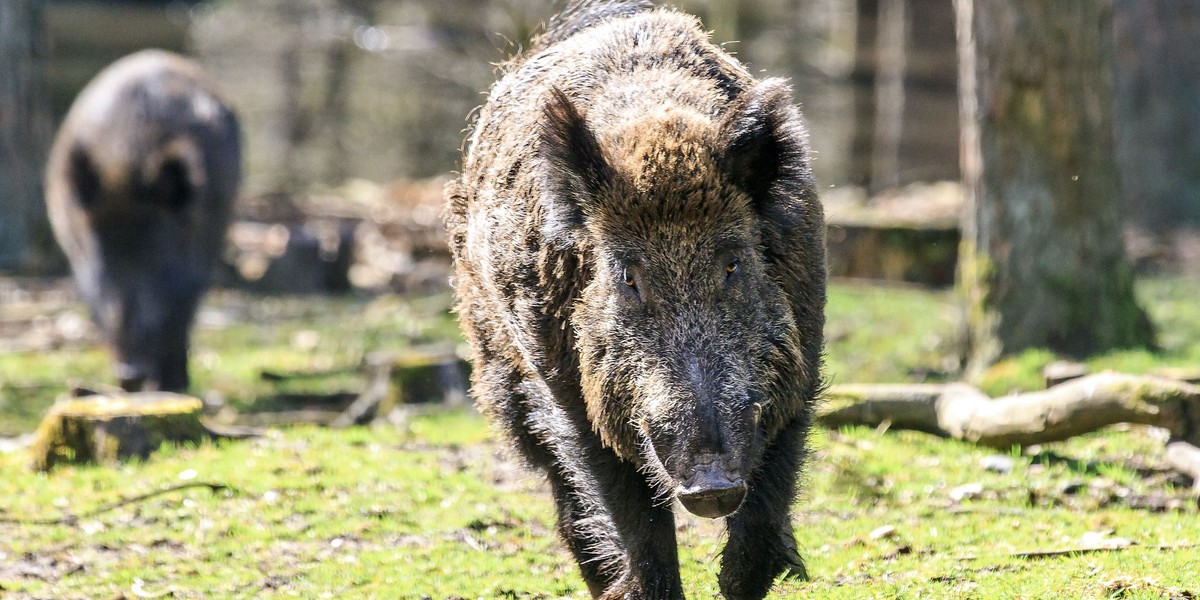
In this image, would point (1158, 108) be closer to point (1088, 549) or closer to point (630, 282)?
point (1088, 549)

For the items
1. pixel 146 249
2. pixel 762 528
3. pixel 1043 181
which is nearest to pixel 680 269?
pixel 762 528

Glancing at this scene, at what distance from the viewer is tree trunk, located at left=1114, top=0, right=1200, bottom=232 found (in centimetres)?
1552

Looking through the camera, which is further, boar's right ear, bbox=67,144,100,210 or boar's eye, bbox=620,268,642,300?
boar's right ear, bbox=67,144,100,210

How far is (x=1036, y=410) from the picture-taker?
6566 millimetres

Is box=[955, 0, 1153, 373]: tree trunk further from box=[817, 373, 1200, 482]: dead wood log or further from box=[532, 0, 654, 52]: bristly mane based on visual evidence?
box=[532, 0, 654, 52]: bristly mane

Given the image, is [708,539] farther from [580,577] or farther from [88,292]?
[88,292]

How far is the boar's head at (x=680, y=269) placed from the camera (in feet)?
12.8

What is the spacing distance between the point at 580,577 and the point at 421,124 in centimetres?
1821

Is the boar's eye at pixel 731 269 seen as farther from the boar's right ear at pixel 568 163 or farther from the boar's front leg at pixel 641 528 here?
the boar's front leg at pixel 641 528

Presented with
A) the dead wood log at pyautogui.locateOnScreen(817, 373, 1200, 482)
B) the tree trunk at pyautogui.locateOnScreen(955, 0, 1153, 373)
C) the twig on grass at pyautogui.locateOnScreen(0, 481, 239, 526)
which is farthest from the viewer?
the tree trunk at pyautogui.locateOnScreen(955, 0, 1153, 373)

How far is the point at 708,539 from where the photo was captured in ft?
19.6

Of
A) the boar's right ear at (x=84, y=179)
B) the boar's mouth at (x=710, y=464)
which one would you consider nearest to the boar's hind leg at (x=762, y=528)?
the boar's mouth at (x=710, y=464)

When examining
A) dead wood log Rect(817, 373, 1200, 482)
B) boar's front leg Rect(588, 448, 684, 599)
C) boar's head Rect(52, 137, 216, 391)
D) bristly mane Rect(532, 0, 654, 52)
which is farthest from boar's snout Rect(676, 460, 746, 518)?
boar's head Rect(52, 137, 216, 391)

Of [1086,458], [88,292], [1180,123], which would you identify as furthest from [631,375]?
[1180,123]
